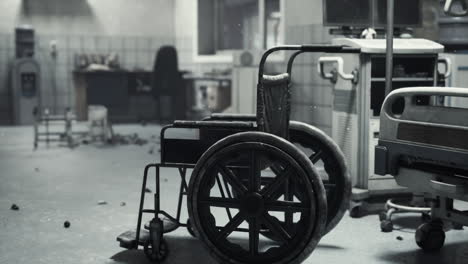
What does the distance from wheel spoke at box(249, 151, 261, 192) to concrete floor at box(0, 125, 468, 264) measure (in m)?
0.52

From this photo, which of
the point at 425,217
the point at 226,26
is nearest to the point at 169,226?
the point at 425,217

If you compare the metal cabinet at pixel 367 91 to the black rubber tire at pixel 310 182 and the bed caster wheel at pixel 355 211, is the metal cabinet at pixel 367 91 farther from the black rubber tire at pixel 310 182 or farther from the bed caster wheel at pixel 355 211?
the black rubber tire at pixel 310 182

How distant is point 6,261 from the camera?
9.44ft

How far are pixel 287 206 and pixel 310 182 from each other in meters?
0.15

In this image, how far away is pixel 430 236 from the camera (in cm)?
301

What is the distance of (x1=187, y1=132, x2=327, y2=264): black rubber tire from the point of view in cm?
244

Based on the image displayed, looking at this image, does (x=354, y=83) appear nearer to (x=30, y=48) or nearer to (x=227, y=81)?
(x=227, y=81)

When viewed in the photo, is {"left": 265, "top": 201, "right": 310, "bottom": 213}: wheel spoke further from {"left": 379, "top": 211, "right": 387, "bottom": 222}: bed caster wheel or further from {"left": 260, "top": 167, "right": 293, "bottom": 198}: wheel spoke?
{"left": 379, "top": 211, "right": 387, "bottom": 222}: bed caster wheel

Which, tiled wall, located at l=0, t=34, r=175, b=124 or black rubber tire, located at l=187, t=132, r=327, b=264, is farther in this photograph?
tiled wall, located at l=0, t=34, r=175, b=124

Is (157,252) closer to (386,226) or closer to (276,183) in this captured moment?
(276,183)

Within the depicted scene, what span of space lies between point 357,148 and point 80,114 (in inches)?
248

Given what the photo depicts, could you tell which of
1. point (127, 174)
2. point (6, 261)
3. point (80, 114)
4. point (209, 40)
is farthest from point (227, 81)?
point (6, 261)

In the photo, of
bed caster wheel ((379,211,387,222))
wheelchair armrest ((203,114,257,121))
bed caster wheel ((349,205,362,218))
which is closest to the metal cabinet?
bed caster wheel ((349,205,362,218))

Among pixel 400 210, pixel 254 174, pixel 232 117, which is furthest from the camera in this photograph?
pixel 400 210
